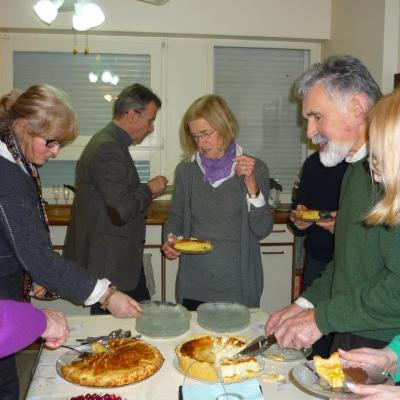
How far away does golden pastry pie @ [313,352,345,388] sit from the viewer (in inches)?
38.3

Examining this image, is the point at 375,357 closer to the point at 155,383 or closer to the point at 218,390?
the point at 218,390

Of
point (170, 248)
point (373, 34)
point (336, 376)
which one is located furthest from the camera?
point (373, 34)

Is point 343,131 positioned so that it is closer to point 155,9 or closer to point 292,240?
point 292,240

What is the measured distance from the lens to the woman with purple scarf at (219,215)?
2.03 m

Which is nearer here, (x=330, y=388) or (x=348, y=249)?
(x=330, y=388)

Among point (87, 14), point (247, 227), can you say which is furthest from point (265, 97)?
point (247, 227)

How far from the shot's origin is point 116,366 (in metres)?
1.17

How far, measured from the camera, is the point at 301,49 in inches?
148

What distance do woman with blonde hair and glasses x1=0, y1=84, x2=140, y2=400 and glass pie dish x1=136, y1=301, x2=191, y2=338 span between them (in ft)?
0.17

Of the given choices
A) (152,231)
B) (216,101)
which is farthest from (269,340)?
(152,231)

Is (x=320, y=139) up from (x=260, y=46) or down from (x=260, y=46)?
down

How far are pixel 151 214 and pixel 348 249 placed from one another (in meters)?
2.09

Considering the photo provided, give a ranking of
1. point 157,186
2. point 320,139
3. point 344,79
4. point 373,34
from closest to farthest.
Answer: point 344,79 → point 320,139 → point 157,186 → point 373,34

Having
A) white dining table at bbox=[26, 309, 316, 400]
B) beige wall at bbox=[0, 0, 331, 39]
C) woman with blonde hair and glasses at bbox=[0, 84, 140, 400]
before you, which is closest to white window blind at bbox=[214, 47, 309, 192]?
beige wall at bbox=[0, 0, 331, 39]
